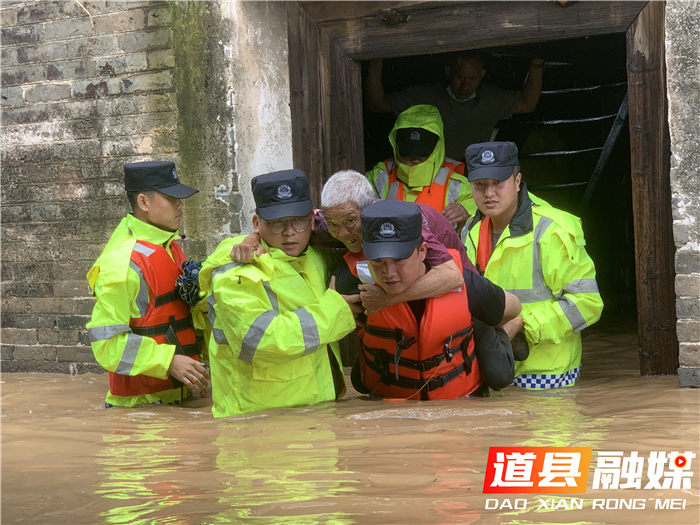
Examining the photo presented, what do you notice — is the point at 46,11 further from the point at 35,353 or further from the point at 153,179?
the point at 35,353

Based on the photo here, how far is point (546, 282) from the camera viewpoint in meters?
4.39

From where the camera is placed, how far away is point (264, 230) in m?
3.88

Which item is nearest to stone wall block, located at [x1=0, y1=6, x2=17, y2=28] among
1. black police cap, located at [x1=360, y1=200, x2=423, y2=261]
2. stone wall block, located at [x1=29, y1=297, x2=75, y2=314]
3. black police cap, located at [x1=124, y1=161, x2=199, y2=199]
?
stone wall block, located at [x1=29, y1=297, x2=75, y2=314]

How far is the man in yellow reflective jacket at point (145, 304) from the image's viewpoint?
4.28 meters

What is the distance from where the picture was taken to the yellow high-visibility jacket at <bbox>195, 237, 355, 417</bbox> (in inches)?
146

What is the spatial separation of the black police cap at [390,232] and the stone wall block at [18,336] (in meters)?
3.89

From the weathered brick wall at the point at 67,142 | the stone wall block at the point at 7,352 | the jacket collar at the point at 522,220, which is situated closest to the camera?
the jacket collar at the point at 522,220

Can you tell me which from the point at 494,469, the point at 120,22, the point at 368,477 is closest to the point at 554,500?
the point at 494,469

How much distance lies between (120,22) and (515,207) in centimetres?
323

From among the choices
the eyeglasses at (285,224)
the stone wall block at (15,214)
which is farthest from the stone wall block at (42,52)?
the eyeglasses at (285,224)

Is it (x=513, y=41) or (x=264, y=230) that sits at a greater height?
(x=513, y=41)

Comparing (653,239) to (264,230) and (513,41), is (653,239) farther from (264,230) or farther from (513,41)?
(264,230)

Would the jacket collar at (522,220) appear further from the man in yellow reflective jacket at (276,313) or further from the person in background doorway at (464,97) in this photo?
the person in background doorway at (464,97)

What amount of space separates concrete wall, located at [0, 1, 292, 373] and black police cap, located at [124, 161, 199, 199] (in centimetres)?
96
